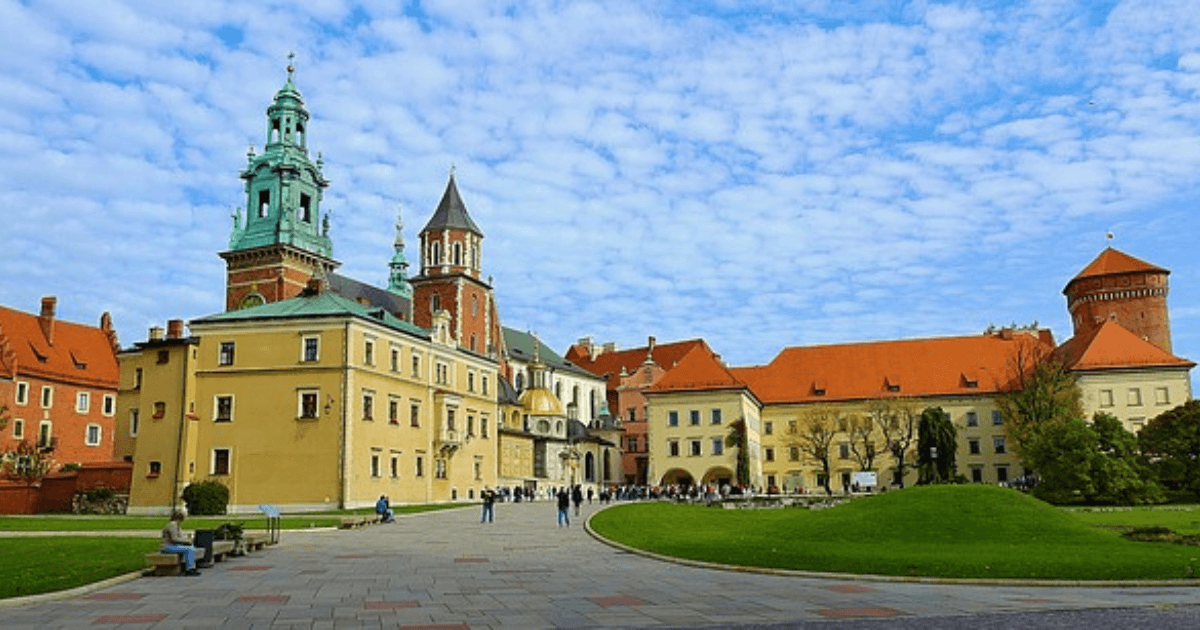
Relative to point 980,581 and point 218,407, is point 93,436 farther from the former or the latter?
point 980,581

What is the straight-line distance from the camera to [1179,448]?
6062 cm

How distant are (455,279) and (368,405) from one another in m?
31.0

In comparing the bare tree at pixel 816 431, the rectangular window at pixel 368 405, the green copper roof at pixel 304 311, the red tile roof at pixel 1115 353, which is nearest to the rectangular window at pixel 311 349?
the green copper roof at pixel 304 311

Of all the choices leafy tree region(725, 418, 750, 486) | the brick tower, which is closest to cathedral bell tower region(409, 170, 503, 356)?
leafy tree region(725, 418, 750, 486)

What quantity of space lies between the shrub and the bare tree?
4938 cm

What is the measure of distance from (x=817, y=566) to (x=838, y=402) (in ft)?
239

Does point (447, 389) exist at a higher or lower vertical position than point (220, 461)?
higher

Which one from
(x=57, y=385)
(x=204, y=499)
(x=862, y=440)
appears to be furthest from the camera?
(x=862, y=440)

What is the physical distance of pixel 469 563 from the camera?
2389 centimetres

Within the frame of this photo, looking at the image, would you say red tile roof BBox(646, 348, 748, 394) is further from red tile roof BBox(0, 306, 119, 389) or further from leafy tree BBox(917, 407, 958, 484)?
red tile roof BBox(0, 306, 119, 389)

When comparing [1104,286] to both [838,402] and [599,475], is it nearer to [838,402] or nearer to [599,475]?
[838,402]

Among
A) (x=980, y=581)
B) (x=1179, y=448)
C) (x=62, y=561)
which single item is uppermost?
A: (x=1179, y=448)

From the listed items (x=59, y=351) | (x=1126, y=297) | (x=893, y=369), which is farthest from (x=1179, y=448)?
(x=59, y=351)

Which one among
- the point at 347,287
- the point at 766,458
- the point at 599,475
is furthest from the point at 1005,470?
the point at 347,287
